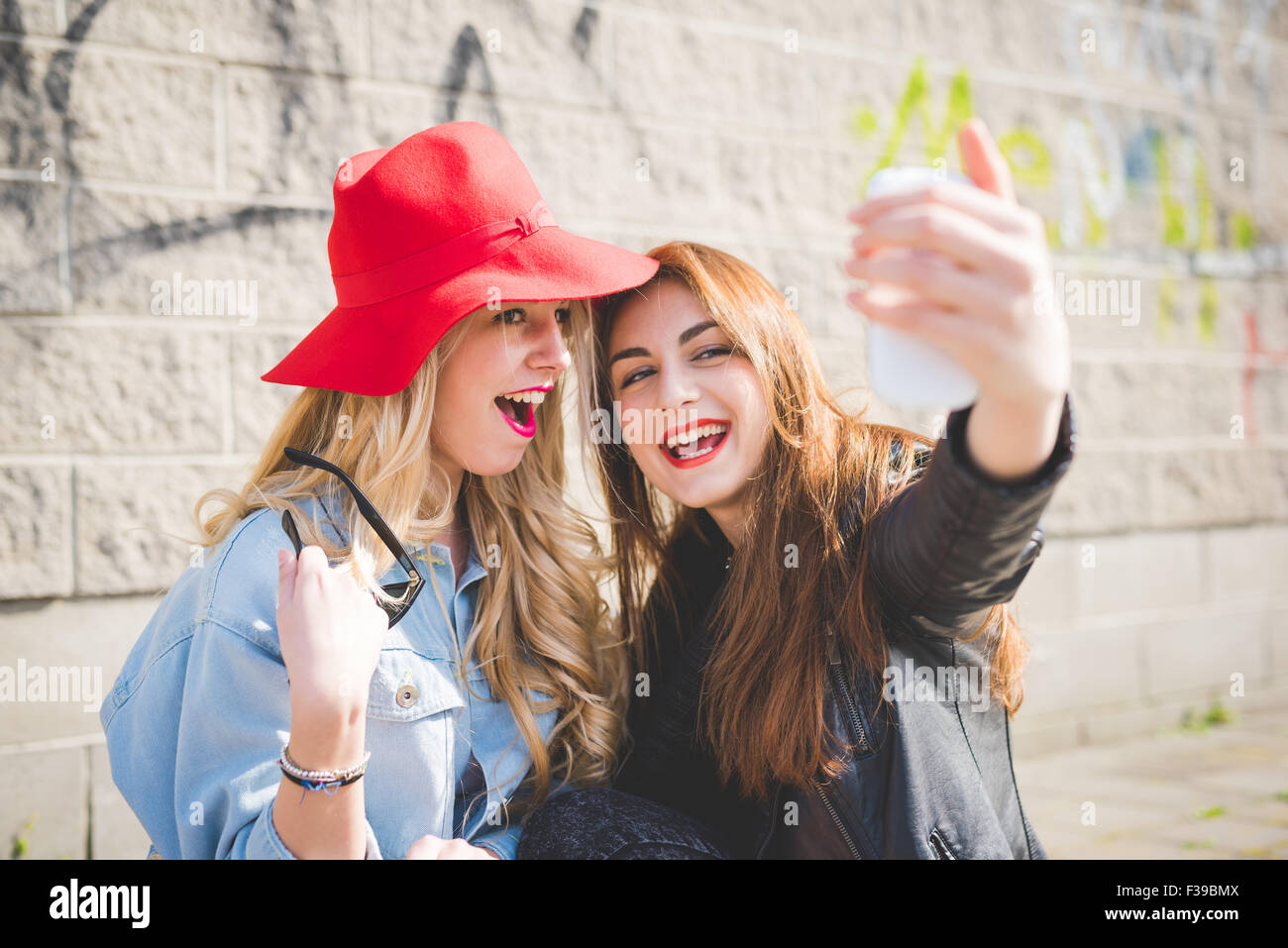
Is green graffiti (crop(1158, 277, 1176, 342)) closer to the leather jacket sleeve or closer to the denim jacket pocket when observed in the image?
the leather jacket sleeve

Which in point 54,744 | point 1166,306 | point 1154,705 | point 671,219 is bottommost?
point 1154,705

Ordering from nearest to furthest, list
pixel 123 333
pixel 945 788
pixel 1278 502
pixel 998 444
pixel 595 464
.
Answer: pixel 998 444 → pixel 945 788 → pixel 595 464 → pixel 123 333 → pixel 1278 502

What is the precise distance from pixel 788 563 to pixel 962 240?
3.22 ft

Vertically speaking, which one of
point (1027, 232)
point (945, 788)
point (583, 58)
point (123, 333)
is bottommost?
point (945, 788)

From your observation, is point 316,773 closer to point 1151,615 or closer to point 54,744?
point 54,744

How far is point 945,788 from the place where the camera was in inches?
67.5

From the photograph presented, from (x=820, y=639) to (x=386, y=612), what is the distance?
74 centimetres

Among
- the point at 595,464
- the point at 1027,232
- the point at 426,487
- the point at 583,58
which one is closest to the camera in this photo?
the point at 1027,232

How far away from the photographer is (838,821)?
1.75 m

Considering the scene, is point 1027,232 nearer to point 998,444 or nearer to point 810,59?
point 998,444

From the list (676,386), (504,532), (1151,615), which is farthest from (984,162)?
(1151,615)

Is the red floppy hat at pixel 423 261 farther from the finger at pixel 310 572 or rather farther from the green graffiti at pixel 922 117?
the green graffiti at pixel 922 117

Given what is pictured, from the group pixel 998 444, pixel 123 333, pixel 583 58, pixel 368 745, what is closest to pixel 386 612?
pixel 368 745

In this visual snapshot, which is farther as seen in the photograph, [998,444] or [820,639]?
[820,639]
